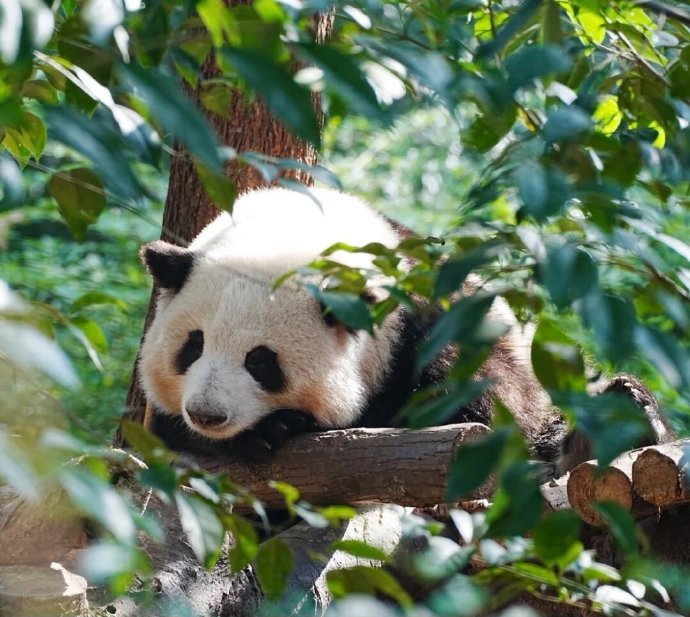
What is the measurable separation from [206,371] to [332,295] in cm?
183

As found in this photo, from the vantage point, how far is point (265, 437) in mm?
3137

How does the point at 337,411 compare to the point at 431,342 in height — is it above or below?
below

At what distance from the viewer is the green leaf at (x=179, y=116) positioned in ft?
3.12

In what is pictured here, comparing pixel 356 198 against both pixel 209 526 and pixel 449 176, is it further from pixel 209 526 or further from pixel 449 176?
pixel 449 176

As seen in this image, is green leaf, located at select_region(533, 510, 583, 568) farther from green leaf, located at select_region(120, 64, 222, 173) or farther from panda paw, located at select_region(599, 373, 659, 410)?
panda paw, located at select_region(599, 373, 659, 410)

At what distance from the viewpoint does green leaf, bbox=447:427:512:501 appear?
1.03 metres

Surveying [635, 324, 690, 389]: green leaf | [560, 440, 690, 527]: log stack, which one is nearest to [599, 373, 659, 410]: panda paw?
[560, 440, 690, 527]: log stack

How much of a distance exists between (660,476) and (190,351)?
1.61m

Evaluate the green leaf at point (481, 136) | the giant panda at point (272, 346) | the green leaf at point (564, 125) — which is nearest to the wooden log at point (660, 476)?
the giant panda at point (272, 346)

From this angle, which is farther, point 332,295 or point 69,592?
point 69,592

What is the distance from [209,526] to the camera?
4.03ft

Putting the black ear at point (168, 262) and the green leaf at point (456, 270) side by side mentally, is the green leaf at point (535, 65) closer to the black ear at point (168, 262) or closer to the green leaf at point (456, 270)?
the green leaf at point (456, 270)

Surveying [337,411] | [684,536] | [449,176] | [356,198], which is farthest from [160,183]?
[684,536]

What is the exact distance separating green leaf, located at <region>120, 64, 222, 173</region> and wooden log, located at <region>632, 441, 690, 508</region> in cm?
185
